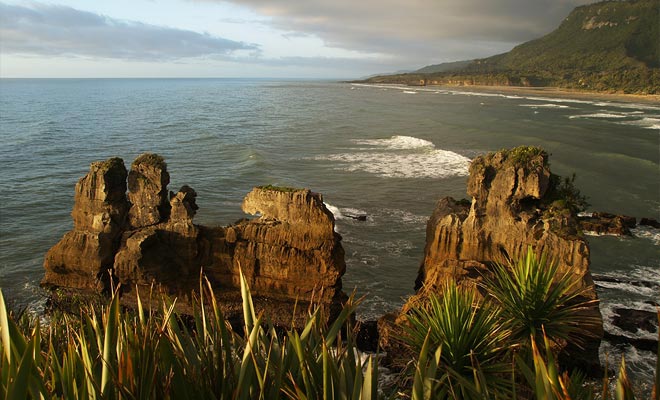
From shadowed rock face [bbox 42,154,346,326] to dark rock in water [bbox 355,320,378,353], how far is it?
1294 mm

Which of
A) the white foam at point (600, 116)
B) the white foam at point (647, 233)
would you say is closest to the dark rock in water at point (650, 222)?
the white foam at point (647, 233)

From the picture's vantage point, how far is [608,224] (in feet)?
95.4

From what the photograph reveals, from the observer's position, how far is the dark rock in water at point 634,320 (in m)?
18.2

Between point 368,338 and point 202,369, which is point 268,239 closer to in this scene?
point 368,338

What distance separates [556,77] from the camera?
614 ft

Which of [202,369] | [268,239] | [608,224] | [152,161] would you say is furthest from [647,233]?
[202,369]

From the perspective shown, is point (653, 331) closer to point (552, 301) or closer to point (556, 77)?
point (552, 301)

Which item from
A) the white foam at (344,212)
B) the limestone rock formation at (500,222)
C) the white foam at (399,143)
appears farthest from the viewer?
the white foam at (399,143)

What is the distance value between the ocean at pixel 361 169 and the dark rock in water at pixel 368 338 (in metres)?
2.36

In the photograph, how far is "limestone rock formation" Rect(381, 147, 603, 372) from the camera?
52.2 ft

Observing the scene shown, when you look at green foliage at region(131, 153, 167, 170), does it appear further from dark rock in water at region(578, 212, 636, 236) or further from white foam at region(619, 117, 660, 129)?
white foam at region(619, 117, 660, 129)

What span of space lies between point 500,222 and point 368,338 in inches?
248

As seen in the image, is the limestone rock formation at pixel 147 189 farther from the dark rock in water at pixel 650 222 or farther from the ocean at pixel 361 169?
the dark rock in water at pixel 650 222

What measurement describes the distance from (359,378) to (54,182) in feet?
135
